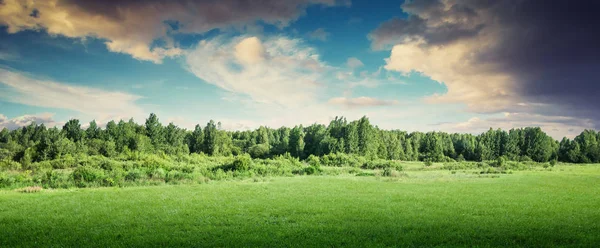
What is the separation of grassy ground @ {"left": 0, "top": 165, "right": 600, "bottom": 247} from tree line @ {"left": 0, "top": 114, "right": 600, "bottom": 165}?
269 feet

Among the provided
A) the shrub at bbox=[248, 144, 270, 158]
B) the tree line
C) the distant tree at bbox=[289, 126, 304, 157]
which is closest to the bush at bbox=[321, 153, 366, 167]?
the tree line

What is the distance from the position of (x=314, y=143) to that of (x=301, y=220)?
10870cm

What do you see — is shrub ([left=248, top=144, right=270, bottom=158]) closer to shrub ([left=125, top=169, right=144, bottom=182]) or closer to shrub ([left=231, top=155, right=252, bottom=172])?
shrub ([left=231, top=155, right=252, bottom=172])

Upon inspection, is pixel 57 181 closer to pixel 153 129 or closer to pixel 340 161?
pixel 340 161

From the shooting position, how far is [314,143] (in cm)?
12588

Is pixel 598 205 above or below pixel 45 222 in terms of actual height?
above

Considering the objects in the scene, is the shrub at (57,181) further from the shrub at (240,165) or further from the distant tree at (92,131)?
the distant tree at (92,131)

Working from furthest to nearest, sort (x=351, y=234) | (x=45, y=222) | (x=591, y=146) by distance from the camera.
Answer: (x=591, y=146), (x=45, y=222), (x=351, y=234)

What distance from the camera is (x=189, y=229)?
1562 cm

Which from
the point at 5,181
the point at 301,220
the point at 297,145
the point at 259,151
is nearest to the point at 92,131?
the point at 259,151

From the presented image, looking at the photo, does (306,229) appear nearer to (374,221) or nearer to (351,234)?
(351,234)

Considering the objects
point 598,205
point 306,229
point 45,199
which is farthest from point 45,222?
point 598,205

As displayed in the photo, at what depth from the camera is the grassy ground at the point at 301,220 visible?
13688 mm

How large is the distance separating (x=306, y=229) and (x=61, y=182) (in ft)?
116
